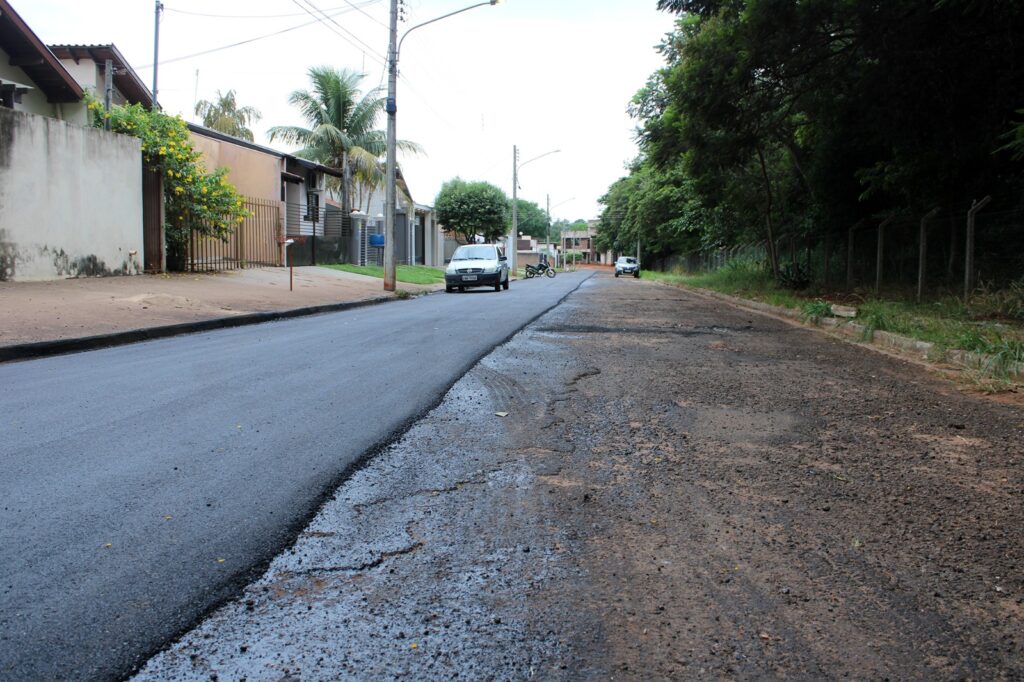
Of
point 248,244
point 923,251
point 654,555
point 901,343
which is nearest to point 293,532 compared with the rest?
point 654,555

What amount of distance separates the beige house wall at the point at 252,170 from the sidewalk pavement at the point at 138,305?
787 cm

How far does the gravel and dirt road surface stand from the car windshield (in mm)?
20515

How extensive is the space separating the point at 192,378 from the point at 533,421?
11.3ft

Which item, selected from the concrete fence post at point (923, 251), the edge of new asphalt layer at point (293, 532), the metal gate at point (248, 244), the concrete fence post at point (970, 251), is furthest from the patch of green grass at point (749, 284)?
the metal gate at point (248, 244)

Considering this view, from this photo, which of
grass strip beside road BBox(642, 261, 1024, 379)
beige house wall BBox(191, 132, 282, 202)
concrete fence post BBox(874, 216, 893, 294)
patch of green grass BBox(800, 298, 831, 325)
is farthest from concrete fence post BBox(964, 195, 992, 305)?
beige house wall BBox(191, 132, 282, 202)

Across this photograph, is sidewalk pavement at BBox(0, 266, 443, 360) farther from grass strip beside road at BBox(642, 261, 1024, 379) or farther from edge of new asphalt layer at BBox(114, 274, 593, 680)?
grass strip beside road at BBox(642, 261, 1024, 379)

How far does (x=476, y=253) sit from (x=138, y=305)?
50.2 feet

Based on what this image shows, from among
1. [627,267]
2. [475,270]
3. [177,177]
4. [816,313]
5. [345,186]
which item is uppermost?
[345,186]

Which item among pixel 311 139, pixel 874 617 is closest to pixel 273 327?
pixel 874 617

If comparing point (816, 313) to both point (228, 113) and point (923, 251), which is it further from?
point (228, 113)

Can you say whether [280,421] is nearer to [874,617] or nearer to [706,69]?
[874,617]

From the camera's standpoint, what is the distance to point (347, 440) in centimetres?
486

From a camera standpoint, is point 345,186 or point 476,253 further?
point 345,186

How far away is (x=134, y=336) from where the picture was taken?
1020cm
